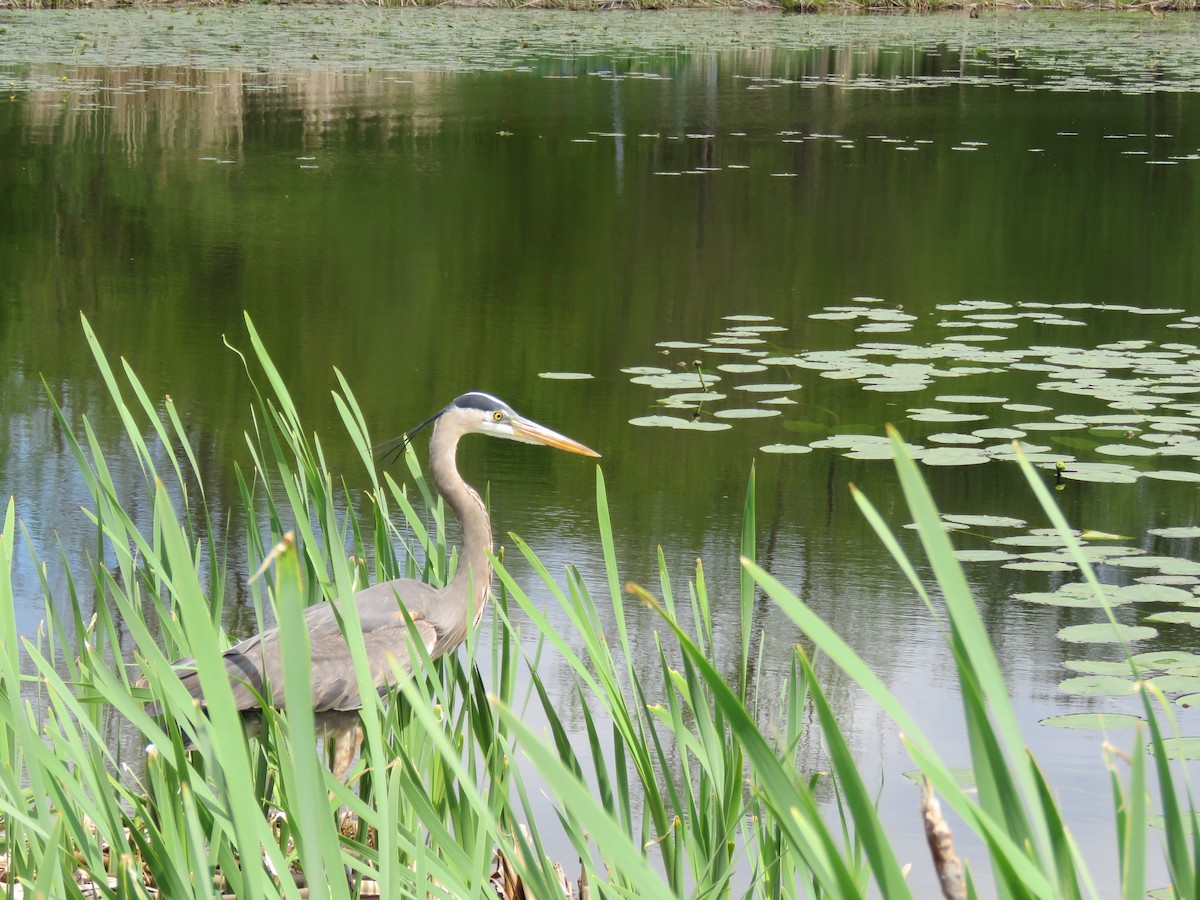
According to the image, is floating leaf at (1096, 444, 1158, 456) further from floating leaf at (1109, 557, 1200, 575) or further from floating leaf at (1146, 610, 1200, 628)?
floating leaf at (1146, 610, 1200, 628)

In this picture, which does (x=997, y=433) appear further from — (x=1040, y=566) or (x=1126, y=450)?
(x=1040, y=566)

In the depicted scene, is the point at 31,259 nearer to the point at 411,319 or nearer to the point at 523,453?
the point at 411,319

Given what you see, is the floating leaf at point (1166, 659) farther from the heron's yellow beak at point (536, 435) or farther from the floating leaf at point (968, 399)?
the floating leaf at point (968, 399)

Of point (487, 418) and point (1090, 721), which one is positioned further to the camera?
point (1090, 721)

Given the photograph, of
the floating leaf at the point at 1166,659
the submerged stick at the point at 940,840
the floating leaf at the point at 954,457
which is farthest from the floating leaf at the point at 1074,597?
the submerged stick at the point at 940,840

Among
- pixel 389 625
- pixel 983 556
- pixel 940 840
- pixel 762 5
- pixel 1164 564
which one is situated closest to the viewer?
pixel 940 840

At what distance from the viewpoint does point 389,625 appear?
7.17ft

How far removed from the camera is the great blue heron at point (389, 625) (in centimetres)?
208

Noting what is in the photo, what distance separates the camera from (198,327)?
558 centimetres

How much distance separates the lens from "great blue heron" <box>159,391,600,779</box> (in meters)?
2.08

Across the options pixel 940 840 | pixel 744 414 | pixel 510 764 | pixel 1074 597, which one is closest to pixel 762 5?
pixel 744 414

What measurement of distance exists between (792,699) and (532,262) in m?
5.69

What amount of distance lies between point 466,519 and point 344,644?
263mm

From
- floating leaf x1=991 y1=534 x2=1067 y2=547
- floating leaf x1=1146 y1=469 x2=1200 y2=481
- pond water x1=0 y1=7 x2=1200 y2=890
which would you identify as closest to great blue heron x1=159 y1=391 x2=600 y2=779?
pond water x1=0 y1=7 x2=1200 y2=890
